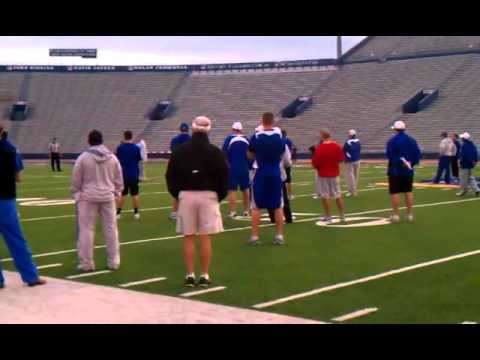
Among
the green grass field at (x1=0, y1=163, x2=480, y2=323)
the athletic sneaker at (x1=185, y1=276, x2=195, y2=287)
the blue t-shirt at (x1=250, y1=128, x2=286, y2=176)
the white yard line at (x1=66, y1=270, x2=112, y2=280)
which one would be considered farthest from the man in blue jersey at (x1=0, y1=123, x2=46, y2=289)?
→ the blue t-shirt at (x1=250, y1=128, x2=286, y2=176)

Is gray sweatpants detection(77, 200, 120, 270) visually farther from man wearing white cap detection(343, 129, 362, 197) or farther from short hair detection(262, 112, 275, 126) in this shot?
man wearing white cap detection(343, 129, 362, 197)

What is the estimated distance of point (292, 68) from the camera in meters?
56.4

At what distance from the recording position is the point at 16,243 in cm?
768

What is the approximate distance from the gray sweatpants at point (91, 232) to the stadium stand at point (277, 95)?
35.7m

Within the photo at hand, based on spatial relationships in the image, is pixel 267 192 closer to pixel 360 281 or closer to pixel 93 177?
pixel 93 177

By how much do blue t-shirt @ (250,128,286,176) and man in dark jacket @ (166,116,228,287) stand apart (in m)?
2.63

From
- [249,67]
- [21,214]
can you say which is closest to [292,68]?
[249,67]

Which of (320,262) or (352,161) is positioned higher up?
(352,161)

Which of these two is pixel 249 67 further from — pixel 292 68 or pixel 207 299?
pixel 207 299

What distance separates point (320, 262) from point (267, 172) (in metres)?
1.85

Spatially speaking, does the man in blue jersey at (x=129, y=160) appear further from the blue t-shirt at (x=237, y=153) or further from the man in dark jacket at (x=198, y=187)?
the man in dark jacket at (x=198, y=187)

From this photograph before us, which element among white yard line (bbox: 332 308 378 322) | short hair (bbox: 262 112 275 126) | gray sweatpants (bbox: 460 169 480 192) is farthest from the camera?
gray sweatpants (bbox: 460 169 480 192)

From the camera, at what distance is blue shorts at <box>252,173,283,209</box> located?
1044 centimetres

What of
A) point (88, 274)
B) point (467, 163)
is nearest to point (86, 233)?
point (88, 274)
